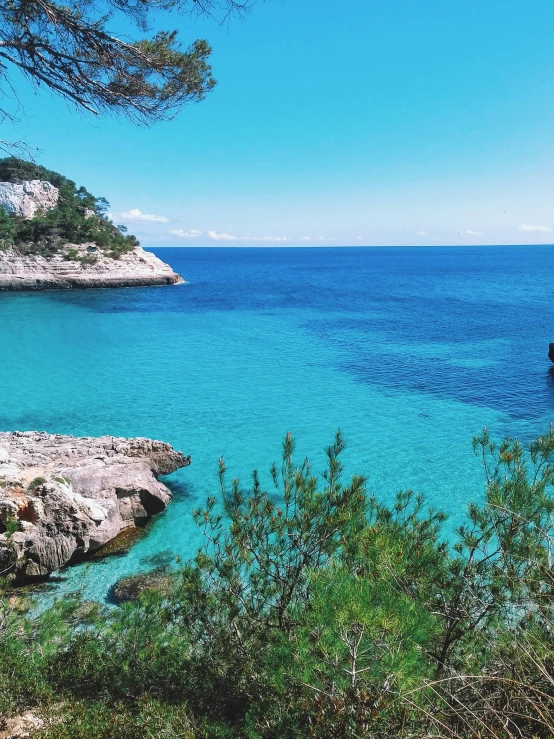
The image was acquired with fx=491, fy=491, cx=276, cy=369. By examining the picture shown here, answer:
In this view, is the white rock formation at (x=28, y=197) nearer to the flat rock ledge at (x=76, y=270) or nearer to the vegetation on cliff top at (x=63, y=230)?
the vegetation on cliff top at (x=63, y=230)

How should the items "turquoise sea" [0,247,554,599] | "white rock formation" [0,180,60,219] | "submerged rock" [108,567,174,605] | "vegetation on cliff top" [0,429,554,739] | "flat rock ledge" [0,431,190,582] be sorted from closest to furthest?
1. "vegetation on cliff top" [0,429,554,739]
2. "submerged rock" [108,567,174,605]
3. "flat rock ledge" [0,431,190,582]
4. "turquoise sea" [0,247,554,599]
5. "white rock formation" [0,180,60,219]

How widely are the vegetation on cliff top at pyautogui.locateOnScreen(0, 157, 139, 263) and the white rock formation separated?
1091 mm

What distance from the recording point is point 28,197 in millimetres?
63906

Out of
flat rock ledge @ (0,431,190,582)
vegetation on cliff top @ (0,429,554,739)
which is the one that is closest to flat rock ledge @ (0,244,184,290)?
flat rock ledge @ (0,431,190,582)

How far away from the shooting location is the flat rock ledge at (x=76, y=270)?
174 ft

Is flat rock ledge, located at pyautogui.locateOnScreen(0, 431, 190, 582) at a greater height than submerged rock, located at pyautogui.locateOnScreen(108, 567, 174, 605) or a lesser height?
greater

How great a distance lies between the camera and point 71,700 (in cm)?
512

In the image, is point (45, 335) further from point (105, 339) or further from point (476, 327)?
point (476, 327)

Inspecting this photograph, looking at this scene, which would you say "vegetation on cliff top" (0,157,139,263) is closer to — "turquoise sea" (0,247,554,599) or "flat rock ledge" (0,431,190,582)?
"turquoise sea" (0,247,554,599)

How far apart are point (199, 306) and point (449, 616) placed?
1915 inches

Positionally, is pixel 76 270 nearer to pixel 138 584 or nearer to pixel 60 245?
pixel 60 245

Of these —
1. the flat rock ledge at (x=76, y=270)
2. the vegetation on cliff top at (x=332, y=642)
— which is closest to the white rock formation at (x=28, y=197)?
the flat rock ledge at (x=76, y=270)

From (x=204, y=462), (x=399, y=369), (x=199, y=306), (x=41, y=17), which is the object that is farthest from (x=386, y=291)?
(x=41, y=17)

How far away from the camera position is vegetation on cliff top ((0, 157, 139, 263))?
181ft
